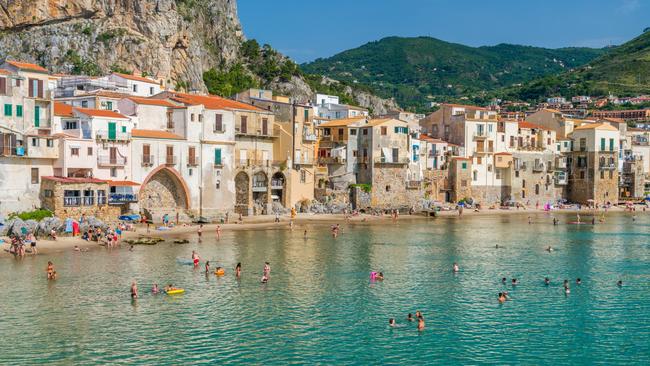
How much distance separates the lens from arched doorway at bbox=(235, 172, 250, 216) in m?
72.1

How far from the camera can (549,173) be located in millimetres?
100312

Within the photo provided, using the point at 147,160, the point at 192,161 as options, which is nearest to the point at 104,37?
the point at 192,161

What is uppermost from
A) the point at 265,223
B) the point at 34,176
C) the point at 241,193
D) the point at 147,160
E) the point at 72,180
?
the point at 147,160

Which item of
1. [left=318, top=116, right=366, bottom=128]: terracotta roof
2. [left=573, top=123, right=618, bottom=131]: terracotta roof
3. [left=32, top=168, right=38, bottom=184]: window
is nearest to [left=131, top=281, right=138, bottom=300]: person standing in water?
[left=32, top=168, right=38, bottom=184]: window

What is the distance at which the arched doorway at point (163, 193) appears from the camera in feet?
210

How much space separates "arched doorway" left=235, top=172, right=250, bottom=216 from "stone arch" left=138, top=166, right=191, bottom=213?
21.8 feet

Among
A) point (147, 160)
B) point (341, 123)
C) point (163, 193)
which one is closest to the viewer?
point (147, 160)

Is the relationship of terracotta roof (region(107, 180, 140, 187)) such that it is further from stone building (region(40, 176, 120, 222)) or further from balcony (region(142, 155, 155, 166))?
balcony (region(142, 155, 155, 166))

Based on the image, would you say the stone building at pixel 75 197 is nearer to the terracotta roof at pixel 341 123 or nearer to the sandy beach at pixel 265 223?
the sandy beach at pixel 265 223

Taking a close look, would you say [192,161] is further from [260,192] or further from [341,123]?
[341,123]

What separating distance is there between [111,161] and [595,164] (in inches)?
2714

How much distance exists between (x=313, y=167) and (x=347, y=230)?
15.1 meters

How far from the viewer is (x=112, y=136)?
198ft

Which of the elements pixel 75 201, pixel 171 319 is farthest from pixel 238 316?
pixel 75 201
